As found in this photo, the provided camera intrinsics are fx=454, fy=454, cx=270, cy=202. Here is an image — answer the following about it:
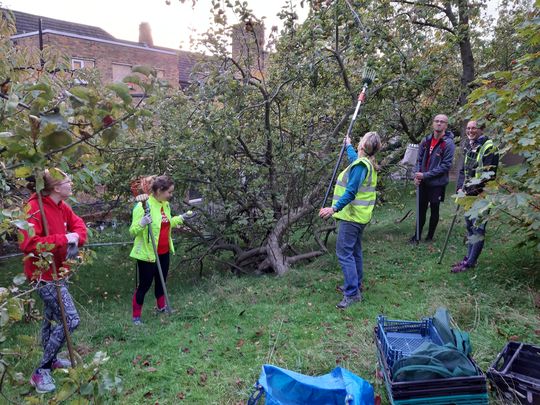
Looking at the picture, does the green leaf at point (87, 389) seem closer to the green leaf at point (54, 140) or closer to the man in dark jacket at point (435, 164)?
the green leaf at point (54, 140)

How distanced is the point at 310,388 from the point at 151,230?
277 cm

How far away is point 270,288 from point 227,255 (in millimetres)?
2723

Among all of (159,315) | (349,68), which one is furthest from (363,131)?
(159,315)

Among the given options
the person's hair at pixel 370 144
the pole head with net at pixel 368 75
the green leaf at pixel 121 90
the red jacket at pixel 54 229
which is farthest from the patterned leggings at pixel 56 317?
the pole head with net at pixel 368 75

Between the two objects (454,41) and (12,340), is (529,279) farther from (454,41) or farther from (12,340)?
(12,340)

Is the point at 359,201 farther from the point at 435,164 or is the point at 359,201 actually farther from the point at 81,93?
the point at 81,93

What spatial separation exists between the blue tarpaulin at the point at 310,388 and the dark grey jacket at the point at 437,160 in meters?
4.45

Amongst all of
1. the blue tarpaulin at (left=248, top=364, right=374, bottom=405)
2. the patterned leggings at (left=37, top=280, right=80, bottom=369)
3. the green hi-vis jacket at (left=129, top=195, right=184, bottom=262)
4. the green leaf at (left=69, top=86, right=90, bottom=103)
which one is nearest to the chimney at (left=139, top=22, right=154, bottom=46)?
the green hi-vis jacket at (left=129, top=195, right=184, bottom=262)

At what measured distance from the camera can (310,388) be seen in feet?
10.3

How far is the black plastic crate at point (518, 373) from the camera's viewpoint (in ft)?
9.57

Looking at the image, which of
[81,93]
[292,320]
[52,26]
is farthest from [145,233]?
[52,26]

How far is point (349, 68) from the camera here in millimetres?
7445

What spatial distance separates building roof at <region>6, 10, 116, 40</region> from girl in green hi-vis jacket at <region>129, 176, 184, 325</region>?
17050 mm

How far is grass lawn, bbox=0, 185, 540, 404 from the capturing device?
12.6 ft
